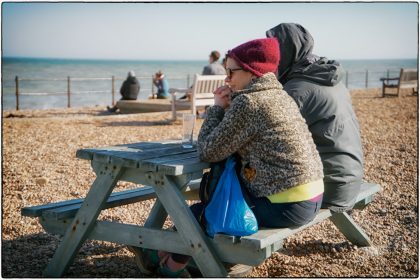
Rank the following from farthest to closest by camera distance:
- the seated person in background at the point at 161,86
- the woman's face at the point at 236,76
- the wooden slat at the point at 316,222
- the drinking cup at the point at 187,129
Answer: the seated person in background at the point at 161,86 → the drinking cup at the point at 187,129 → the woman's face at the point at 236,76 → the wooden slat at the point at 316,222

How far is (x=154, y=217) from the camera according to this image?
3.67 meters

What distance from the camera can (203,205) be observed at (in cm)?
316

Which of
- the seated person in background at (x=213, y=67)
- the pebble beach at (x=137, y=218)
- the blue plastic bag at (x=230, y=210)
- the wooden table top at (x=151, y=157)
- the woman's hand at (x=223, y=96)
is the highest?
the seated person in background at (x=213, y=67)

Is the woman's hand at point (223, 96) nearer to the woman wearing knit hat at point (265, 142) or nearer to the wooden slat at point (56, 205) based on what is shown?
the woman wearing knit hat at point (265, 142)

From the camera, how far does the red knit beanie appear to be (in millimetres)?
2984

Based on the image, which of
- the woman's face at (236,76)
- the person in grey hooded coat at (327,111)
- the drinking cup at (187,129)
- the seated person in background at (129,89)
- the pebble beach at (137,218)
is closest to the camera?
the woman's face at (236,76)

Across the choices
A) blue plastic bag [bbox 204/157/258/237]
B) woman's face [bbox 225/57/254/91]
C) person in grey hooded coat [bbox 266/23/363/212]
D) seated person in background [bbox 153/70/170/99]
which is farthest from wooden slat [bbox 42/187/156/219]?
seated person in background [bbox 153/70/170/99]

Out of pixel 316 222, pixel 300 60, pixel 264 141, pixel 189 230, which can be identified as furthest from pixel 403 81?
pixel 189 230

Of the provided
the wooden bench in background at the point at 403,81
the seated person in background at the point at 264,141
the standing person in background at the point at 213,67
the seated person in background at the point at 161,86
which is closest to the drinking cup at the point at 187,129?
the seated person in background at the point at 264,141

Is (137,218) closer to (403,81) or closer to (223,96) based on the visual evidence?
(223,96)

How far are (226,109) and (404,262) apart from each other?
1.76 meters

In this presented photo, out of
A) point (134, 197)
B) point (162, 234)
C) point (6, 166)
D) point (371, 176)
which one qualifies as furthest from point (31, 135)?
point (162, 234)

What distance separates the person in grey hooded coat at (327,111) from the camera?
3377mm

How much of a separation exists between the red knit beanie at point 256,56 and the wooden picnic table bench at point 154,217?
57cm
